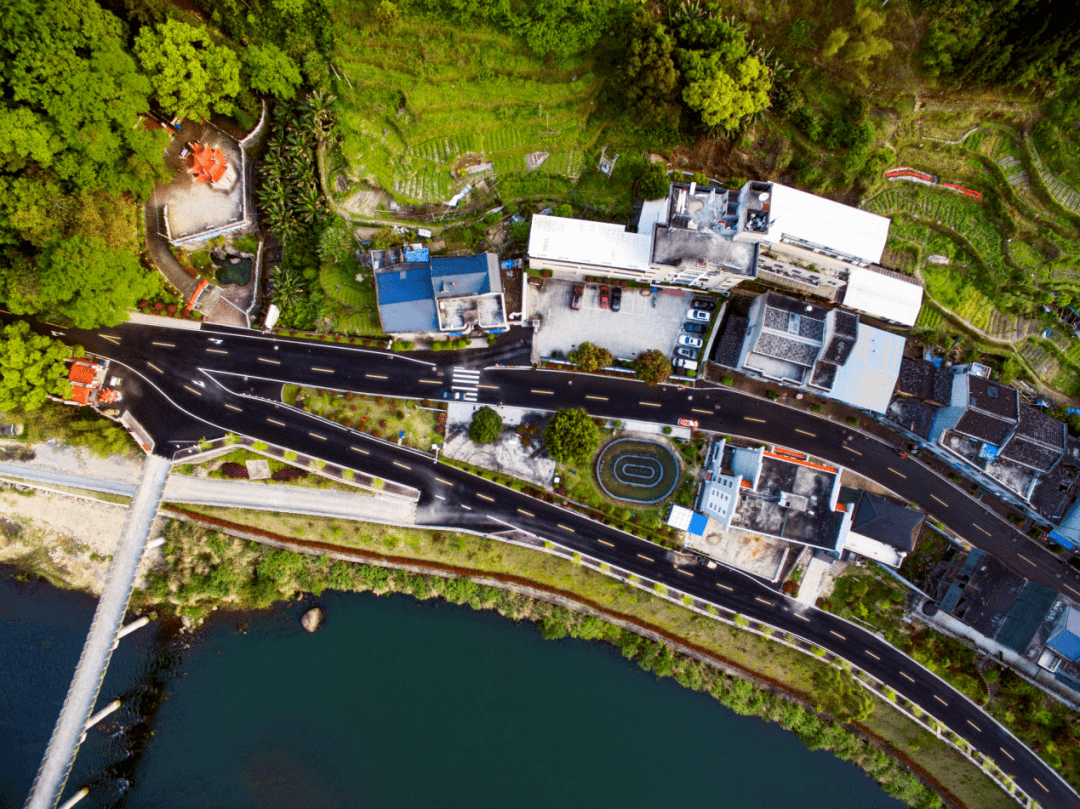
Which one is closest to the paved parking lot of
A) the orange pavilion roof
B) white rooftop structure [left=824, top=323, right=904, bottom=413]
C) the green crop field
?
the green crop field

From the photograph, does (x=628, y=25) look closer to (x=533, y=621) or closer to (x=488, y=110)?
(x=488, y=110)

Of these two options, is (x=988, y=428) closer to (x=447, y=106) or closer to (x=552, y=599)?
(x=552, y=599)

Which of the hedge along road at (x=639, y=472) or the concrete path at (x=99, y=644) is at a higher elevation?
the hedge along road at (x=639, y=472)

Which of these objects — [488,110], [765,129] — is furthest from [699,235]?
[488,110]

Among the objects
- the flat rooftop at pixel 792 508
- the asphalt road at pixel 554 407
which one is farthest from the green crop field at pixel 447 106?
the flat rooftop at pixel 792 508

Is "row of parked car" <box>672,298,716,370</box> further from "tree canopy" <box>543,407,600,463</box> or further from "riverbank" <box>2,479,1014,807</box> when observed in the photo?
"riverbank" <box>2,479,1014,807</box>

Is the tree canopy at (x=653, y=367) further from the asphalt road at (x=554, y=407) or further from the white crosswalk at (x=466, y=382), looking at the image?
the white crosswalk at (x=466, y=382)
